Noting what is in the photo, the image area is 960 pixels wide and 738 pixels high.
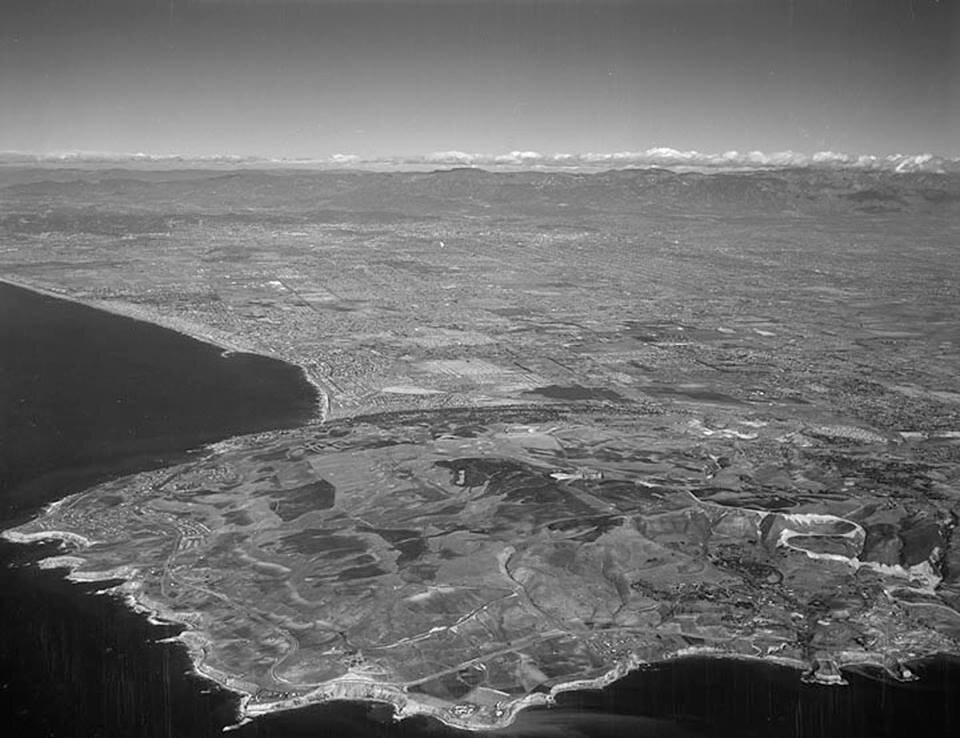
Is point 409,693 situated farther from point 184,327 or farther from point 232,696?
point 184,327

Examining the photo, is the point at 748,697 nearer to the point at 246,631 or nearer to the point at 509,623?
the point at 509,623

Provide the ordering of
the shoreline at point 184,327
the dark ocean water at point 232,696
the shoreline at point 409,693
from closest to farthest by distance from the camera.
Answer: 1. the dark ocean water at point 232,696
2. the shoreline at point 409,693
3. the shoreline at point 184,327

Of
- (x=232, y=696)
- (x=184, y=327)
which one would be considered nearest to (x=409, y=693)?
(x=232, y=696)

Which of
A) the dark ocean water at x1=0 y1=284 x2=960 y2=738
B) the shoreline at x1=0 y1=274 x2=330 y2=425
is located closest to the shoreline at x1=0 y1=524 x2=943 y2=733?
the dark ocean water at x1=0 y1=284 x2=960 y2=738

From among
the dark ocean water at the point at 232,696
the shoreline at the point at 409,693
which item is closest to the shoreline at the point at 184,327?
the dark ocean water at the point at 232,696

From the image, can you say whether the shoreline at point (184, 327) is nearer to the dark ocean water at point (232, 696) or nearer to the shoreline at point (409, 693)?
the dark ocean water at point (232, 696)

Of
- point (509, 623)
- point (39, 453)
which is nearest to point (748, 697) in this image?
point (509, 623)
